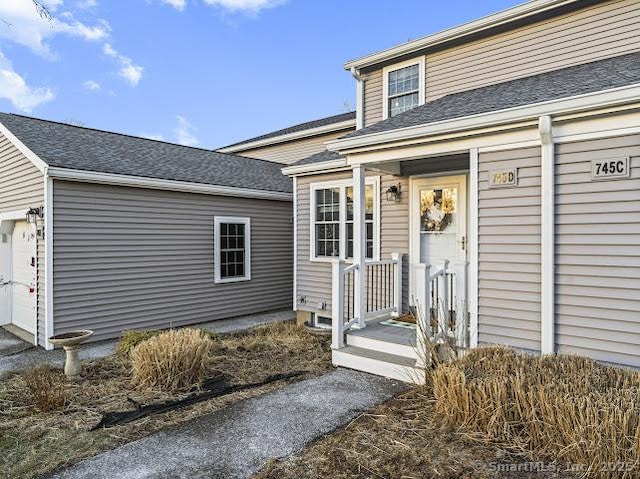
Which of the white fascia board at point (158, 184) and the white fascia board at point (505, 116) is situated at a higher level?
the white fascia board at point (505, 116)

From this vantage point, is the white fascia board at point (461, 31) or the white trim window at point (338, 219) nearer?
the white fascia board at point (461, 31)

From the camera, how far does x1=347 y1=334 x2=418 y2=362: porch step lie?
5086mm

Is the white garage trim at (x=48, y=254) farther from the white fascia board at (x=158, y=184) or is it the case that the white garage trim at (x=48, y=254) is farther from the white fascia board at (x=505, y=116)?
the white fascia board at (x=505, y=116)

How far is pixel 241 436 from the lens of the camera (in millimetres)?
3531

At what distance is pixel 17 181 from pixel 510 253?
817cm

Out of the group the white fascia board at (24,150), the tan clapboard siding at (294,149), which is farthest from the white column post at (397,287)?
the tan clapboard siding at (294,149)

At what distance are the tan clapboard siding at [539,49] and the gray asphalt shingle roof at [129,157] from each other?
4.62 meters

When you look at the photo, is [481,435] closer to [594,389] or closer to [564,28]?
[594,389]

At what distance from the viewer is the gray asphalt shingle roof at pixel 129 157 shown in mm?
7078

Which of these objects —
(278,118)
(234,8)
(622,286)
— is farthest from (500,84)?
(278,118)

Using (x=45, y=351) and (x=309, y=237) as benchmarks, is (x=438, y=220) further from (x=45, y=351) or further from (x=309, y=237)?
(x=45, y=351)

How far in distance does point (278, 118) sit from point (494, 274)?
2557 centimetres

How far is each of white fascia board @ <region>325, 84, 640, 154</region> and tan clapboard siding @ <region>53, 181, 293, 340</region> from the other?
3893mm

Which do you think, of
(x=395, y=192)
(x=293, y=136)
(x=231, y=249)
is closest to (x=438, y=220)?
(x=395, y=192)
